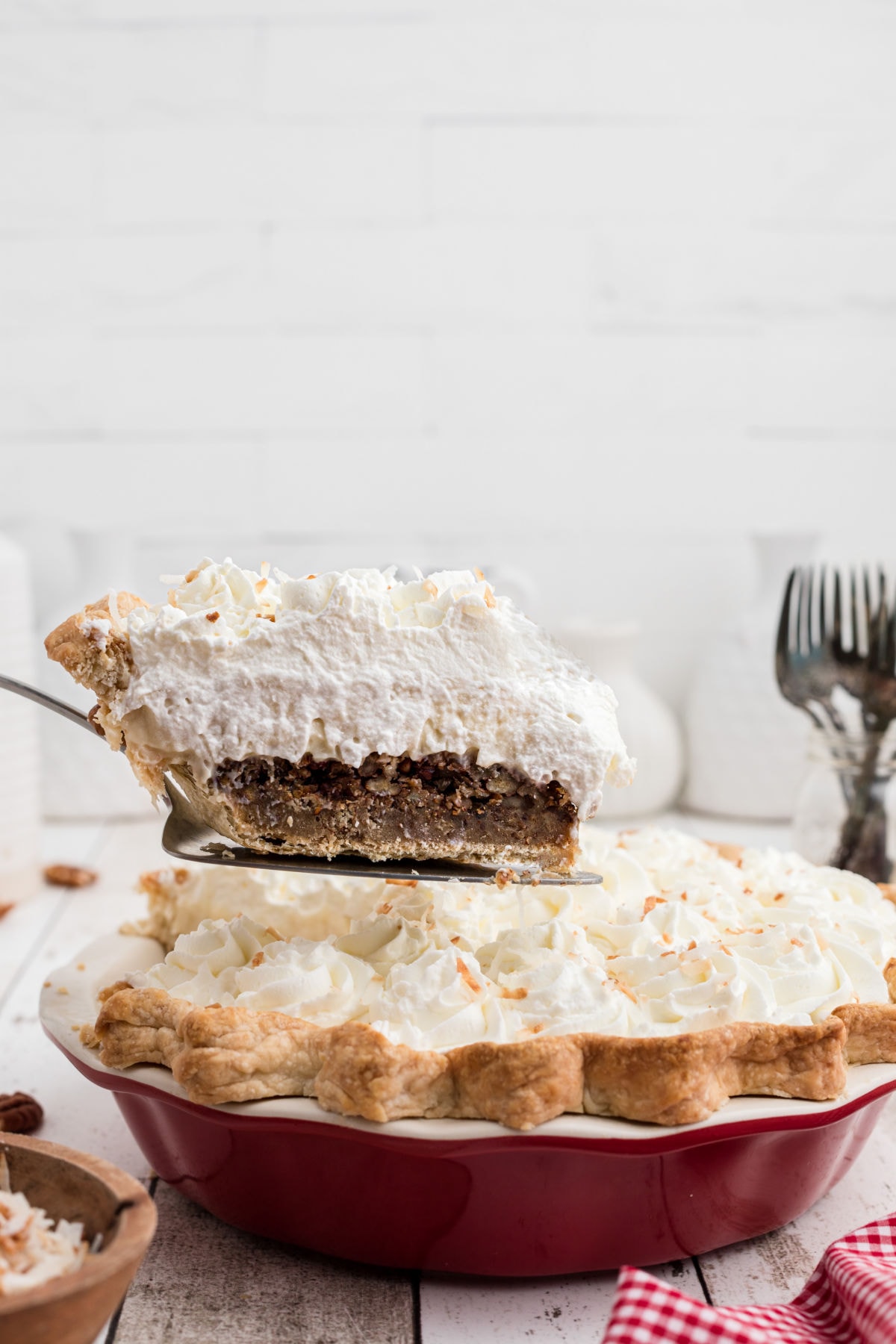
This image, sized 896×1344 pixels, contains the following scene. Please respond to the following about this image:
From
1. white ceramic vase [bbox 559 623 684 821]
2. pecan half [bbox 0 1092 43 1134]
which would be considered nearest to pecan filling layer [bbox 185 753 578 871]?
pecan half [bbox 0 1092 43 1134]

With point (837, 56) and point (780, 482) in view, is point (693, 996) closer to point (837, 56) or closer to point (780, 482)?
point (780, 482)

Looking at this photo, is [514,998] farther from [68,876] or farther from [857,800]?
[68,876]

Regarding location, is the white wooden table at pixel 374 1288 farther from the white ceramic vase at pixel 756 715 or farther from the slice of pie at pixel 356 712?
the white ceramic vase at pixel 756 715

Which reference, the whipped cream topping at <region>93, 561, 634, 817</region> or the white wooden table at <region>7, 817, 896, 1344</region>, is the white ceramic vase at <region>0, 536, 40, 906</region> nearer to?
the white wooden table at <region>7, 817, 896, 1344</region>

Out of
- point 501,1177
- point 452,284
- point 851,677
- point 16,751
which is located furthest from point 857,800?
point 452,284

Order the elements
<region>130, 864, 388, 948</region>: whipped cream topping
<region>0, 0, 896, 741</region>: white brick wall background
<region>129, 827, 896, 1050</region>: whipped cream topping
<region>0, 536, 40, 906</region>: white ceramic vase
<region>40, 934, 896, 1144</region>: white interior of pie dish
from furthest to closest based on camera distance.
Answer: <region>0, 0, 896, 741</region>: white brick wall background → <region>0, 536, 40, 906</region>: white ceramic vase → <region>130, 864, 388, 948</region>: whipped cream topping → <region>129, 827, 896, 1050</region>: whipped cream topping → <region>40, 934, 896, 1144</region>: white interior of pie dish

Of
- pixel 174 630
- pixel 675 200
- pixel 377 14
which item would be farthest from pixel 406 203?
pixel 174 630
